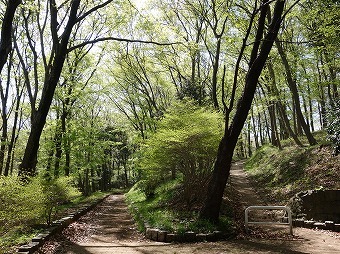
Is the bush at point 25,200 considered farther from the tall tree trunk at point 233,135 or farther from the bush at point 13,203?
the tall tree trunk at point 233,135

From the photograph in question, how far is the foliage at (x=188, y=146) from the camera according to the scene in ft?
33.1

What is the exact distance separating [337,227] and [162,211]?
553 centimetres

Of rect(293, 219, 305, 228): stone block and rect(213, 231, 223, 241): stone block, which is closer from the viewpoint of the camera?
rect(213, 231, 223, 241): stone block

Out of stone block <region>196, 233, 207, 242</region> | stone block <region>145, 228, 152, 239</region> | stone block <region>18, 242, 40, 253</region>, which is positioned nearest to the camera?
stone block <region>18, 242, 40, 253</region>

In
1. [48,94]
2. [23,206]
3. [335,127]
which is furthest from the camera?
[335,127]

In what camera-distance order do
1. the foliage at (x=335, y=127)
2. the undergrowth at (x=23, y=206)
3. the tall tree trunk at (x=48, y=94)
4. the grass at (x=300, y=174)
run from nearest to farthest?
the undergrowth at (x=23, y=206)
the tall tree trunk at (x=48, y=94)
the foliage at (x=335, y=127)
the grass at (x=300, y=174)

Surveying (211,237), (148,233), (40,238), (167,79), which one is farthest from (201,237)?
(167,79)

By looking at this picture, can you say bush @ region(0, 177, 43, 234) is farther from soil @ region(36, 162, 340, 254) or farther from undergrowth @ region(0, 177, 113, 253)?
soil @ region(36, 162, 340, 254)

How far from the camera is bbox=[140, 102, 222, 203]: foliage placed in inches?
398

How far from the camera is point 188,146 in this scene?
33.9 ft

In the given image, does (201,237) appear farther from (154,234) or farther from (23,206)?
(23,206)

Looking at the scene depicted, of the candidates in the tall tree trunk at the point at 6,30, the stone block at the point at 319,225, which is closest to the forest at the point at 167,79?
the tall tree trunk at the point at 6,30

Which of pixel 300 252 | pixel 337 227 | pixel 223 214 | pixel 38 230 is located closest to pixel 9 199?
pixel 38 230

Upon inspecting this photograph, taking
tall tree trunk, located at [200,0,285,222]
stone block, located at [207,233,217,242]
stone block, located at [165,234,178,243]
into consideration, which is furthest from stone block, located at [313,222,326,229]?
stone block, located at [165,234,178,243]
